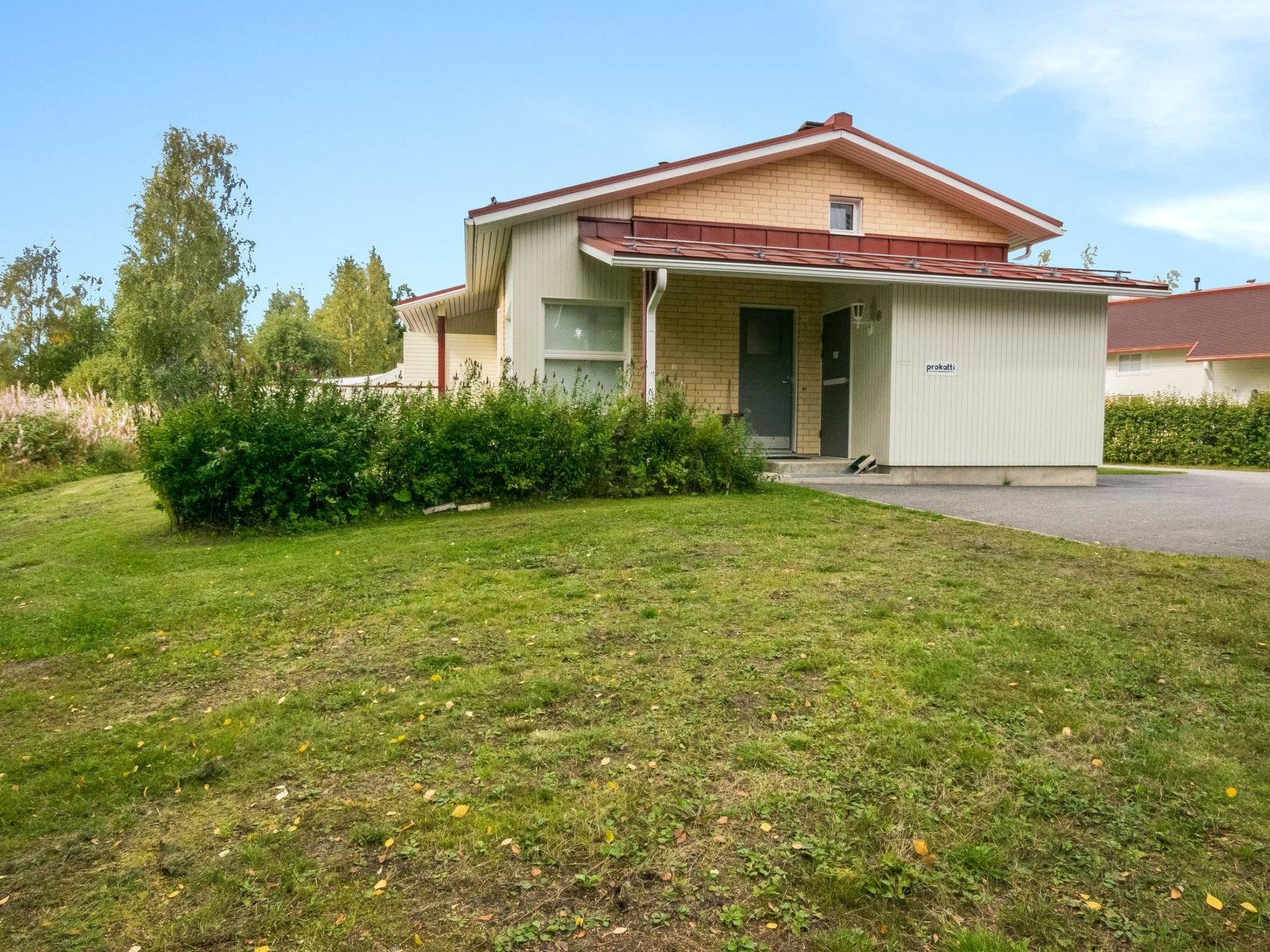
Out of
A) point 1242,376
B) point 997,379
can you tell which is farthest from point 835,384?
point 1242,376

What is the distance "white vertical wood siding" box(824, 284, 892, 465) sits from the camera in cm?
1283

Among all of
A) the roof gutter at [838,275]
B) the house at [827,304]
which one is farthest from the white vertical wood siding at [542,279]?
the roof gutter at [838,275]

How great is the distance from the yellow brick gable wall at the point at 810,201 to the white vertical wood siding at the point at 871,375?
64.9 inches

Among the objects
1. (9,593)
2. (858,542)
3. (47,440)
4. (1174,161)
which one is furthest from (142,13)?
(1174,161)

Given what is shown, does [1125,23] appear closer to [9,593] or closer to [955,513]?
[955,513]

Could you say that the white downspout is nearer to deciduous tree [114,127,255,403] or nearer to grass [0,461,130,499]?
grass [0,461,130,499]

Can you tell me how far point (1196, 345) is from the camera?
1187 inches

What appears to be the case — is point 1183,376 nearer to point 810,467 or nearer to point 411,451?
point 810,467

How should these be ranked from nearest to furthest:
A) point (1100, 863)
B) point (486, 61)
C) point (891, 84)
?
1. point (1100, 863)
2. point (486, 61)
3. point (891, 84)

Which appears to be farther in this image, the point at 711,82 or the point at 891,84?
the point at 891,84

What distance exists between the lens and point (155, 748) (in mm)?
3865

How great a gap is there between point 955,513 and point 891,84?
38.4 ft

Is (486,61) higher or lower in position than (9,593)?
higher

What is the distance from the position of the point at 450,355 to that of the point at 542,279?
393 inches
